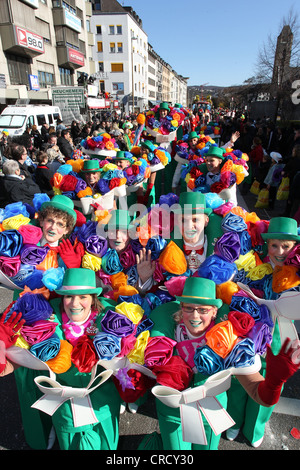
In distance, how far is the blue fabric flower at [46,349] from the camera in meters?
1.76

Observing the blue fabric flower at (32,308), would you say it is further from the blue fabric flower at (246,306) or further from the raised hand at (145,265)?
the blue fabric flower at (246,306)

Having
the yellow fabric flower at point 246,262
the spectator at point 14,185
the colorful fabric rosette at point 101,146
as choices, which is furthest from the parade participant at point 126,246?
the colorful fabric rosette at point 101,146

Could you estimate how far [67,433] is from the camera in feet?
6.42

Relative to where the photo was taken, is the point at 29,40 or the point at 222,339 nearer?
the point at 222,339

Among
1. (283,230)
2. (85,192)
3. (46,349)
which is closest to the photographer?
(46,349)

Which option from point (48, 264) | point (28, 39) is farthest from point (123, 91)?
point (48, 264)

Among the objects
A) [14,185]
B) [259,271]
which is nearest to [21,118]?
[14,185]

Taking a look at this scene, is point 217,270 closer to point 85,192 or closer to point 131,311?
point 131,311

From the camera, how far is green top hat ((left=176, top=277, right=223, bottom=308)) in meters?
1.76

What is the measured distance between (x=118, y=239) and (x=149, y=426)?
1.56 metres

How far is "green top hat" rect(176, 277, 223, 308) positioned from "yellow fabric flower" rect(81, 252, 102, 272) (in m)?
0.82

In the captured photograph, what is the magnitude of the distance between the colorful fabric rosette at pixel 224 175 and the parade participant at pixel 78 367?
2.56 m

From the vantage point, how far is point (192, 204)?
253 cm
